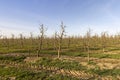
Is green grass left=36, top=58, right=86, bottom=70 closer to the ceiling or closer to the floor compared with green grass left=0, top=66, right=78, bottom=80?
closer to the ceiling

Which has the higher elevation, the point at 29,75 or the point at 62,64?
the point at 62,64

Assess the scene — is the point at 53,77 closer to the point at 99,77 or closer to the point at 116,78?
the point at 99,77

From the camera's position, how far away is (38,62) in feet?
140

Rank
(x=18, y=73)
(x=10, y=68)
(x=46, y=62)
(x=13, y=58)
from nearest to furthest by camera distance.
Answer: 1. (x=18, y=73)
2. (x=10, y=68)
3. (x=46, y=62)
4. (x=13, y=58)

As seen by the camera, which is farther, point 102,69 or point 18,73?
point 102,69

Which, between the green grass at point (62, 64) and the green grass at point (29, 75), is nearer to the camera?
the green grass at point (29, 75)

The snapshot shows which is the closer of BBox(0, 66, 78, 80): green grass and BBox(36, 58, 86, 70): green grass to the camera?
BBox(0, 66, 78, 80): green grass

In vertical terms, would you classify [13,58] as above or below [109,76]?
above

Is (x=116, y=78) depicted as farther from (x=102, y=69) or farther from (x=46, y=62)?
(x=46, y=62)

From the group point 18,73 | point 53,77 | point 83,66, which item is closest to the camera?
point 53,77

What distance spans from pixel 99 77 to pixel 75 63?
1002 centimetres

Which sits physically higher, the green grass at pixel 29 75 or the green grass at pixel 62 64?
the green grass at pixel 62 64

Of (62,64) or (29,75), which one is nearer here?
(29,75)

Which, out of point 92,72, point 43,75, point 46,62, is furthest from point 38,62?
point 92,72
